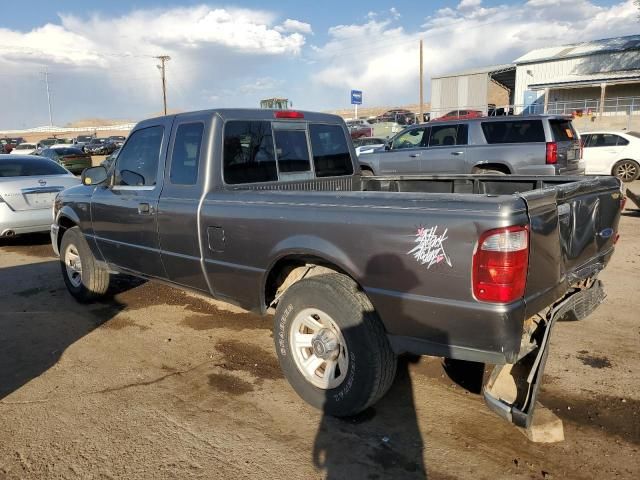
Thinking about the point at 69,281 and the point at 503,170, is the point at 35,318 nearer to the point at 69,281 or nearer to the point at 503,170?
the point at 69,281

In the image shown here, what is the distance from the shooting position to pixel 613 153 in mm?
15594

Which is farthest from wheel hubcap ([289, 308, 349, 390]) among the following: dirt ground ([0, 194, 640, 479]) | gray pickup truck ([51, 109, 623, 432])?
dirt ground ([0, 194, 640, 479])

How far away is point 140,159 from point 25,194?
4.65 meters

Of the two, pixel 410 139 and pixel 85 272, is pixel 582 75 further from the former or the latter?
pixel 85 272

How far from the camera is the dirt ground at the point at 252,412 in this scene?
2830 mm

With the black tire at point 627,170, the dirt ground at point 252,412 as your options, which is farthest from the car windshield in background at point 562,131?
the black tire at point 627,170

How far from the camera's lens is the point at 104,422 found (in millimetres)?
3320

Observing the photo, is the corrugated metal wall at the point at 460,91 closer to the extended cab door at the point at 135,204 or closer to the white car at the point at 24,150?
the white car at the point at 24,150

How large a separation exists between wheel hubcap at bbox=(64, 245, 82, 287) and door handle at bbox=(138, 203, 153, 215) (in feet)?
5.49

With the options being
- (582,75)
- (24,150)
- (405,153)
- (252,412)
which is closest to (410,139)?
(405,153)

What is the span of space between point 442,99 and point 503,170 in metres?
39.3

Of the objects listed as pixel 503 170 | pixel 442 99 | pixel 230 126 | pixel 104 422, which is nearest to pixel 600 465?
pixel 104 422

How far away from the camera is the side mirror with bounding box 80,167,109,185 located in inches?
202

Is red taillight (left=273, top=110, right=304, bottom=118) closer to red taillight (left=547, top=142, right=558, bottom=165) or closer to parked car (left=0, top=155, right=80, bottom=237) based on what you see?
parked car (left=0, top=155, right=80, bottom=237)
